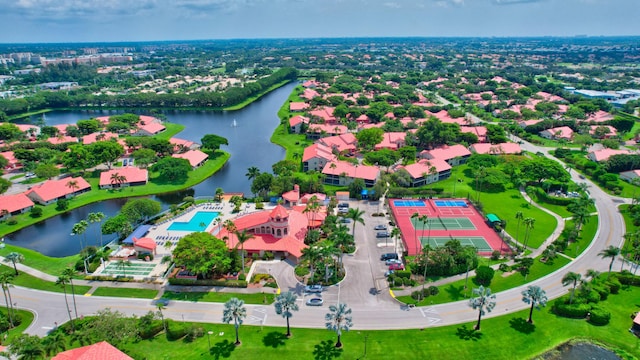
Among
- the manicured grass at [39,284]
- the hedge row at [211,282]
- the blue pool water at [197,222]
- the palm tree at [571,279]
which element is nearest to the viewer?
the palm tree at [571,279]

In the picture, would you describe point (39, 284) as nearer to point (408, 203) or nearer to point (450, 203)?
point (408, 203)

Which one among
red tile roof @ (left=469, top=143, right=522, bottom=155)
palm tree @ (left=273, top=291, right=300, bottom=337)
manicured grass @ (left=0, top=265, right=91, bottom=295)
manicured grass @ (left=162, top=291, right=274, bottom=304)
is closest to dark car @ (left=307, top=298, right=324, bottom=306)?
manicured grass @ (left=162, top=291, right=274, bottom=304)

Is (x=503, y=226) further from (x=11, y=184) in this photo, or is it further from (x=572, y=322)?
(x=11, y=184)

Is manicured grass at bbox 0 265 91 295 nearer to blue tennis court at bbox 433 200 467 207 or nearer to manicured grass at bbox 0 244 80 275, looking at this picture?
manicured grass at bbox 0 244 80 275

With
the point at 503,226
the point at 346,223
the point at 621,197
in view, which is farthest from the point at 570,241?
the point at 346,223

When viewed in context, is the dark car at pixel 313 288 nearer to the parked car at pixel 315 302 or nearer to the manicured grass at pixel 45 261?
the parked car at pixel 315 302

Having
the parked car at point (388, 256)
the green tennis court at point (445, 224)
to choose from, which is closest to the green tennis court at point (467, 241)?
the green tennis court at point (445, 224)

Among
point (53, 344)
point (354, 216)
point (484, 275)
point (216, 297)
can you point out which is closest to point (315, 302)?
point (216, 297)
